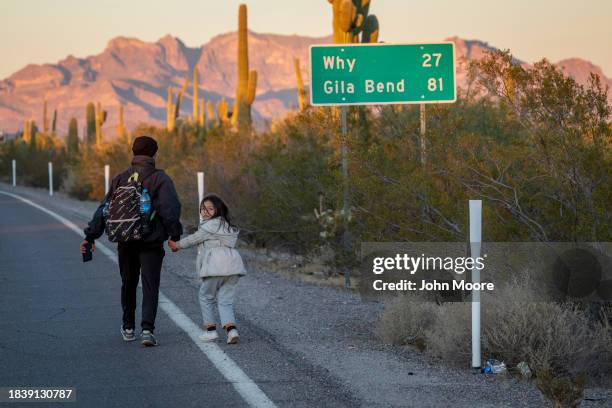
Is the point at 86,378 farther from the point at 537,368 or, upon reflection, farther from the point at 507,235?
the point at 507,235

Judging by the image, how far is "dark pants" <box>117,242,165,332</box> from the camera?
9859 mm

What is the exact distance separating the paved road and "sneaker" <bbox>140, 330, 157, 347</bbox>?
7 centimetres

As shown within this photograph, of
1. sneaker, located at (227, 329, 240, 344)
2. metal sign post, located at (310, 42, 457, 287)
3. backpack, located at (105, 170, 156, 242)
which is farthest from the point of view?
metal sign post, located at (310, 42, 457, 287)

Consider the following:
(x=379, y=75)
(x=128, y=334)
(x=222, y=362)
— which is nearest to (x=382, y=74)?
(x=379, y=75)

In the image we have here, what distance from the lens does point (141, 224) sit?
9.62 meters

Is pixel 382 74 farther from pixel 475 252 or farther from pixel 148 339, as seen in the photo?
pixel 475 252

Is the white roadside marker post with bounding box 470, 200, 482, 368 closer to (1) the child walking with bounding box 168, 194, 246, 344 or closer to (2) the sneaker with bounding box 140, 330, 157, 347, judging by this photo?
(1) the child walking with bounding box 168, 194, 246, 344

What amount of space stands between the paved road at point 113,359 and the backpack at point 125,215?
98 centimetres

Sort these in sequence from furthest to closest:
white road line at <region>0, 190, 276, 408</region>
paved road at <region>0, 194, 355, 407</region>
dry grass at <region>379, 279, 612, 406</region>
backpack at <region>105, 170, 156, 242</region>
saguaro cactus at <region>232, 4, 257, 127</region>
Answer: saguaro cactus at <region>232, 4, 257, 127</region> → backpack at <region>105, 170, 156, 242</region> → dry grass at <region>379, 279, 612, 406</region> → paved road at <region>0, 194, 355, 407</region> → white road line at <region>0, 190, 276, 408</region>

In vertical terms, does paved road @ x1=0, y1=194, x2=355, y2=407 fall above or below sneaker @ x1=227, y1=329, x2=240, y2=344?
below

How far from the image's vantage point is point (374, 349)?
9836 millimetres

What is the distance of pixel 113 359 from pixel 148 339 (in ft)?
1.74

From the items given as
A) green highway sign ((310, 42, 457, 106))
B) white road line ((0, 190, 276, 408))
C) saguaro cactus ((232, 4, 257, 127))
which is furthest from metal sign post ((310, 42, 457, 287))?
saguaro cactus ((232, 4, 257, 127))

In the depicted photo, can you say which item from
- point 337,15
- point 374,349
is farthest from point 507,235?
point 337,15
